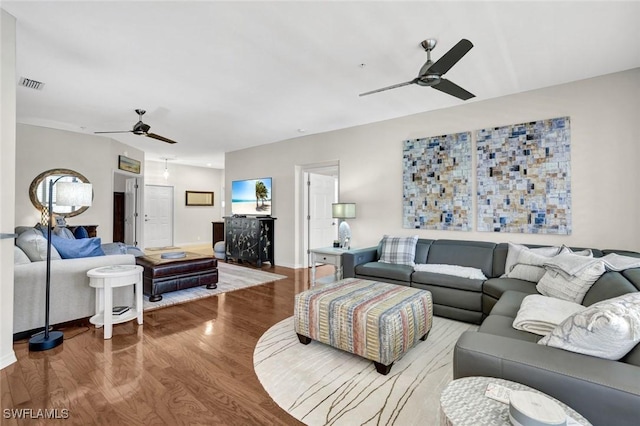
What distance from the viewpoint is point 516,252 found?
3318 mm

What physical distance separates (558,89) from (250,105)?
3871mm

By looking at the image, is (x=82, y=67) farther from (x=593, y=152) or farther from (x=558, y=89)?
(x=593, y=152)

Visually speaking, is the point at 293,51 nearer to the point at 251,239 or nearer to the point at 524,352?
the point at 524,352

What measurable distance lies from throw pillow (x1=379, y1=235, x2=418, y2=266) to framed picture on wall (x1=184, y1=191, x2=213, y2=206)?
7.59 meters

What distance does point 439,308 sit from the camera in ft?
11.1

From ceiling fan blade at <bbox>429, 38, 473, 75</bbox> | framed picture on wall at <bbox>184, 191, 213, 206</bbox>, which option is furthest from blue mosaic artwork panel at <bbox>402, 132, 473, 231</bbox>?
framed picture on wall at <bbox>184, 191, 213, 206</bbox>

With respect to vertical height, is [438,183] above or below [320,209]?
above

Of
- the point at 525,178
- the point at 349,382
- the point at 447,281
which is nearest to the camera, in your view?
the point at 349,382

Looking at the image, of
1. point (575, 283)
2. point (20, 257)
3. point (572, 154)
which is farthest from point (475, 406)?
point (20, 257)

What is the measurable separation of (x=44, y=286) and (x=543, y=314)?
4173 mm

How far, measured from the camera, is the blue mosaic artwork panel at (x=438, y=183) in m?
4.08

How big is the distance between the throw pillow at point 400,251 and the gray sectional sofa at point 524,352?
402 millimetres

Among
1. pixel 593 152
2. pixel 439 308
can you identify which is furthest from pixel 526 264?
pixel 593 152

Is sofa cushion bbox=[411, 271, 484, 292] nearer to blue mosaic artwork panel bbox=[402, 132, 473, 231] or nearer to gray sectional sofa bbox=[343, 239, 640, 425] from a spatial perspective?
gray sectional sofa bbox=[343, 239, 640, 425]
